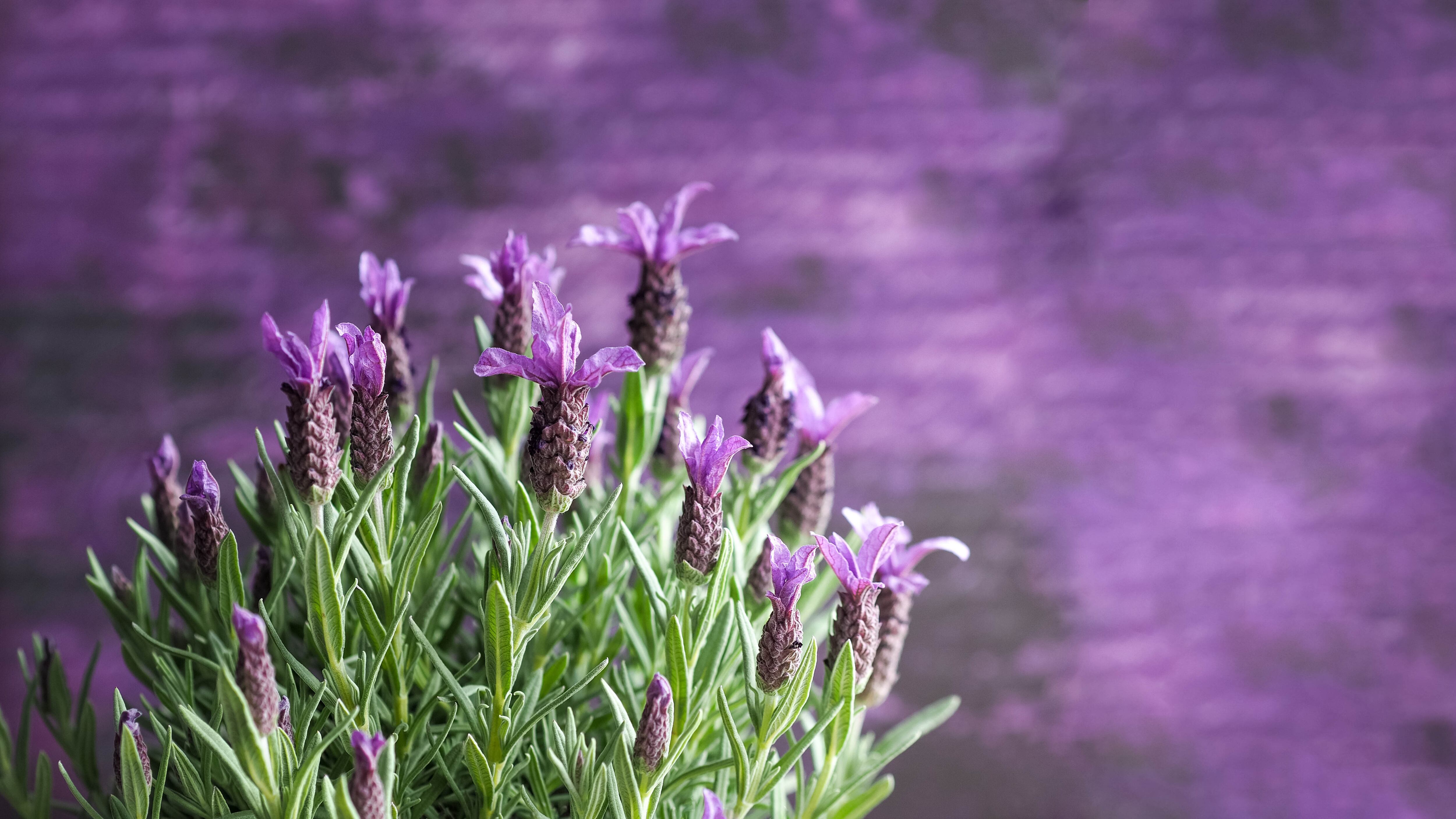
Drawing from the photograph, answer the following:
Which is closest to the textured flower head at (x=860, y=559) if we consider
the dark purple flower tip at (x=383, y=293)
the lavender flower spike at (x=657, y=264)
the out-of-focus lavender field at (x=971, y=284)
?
the lavender flower spike at (x=657, y=264)

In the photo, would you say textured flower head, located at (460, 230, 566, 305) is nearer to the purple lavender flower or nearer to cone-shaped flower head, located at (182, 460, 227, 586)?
the purple lavender flower

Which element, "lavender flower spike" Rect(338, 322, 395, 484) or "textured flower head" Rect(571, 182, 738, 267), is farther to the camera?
"textured flower head" Rect(571, 182, 738, 267)

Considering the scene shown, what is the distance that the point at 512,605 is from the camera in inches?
22.8

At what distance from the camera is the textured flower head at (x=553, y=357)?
554mm

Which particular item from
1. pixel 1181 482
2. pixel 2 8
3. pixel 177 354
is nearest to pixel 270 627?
pixel 177 354

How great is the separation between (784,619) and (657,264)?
30 cm

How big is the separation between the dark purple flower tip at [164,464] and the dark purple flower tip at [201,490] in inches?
4.6

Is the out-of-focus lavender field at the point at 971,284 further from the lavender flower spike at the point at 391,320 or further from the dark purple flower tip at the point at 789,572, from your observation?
the dark purple flower tip at the point at 789,572

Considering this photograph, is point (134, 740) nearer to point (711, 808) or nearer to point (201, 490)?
point (201, 490)

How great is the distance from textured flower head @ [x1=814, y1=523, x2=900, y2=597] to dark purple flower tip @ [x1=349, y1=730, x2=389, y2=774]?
10.7 inches

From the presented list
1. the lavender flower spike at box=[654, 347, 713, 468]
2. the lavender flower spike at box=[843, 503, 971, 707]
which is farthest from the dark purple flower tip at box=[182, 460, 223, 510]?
the lavender flower spike at box=[843, 503, 971, 707]

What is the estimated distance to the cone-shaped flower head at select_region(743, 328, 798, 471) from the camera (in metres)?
0.75

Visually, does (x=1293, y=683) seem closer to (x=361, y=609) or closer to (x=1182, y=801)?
(x=1182, y=801)

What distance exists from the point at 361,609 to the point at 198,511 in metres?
0.13
